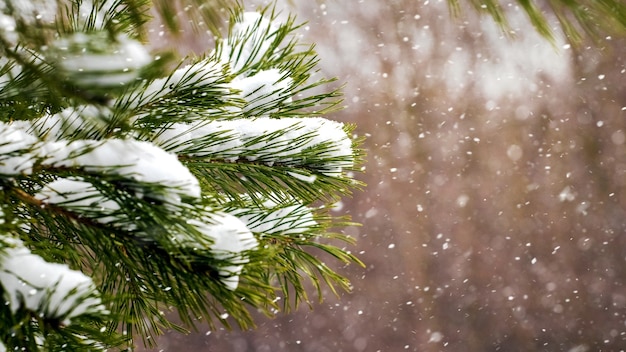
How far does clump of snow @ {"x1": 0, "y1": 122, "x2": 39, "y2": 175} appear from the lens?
25.9 inches

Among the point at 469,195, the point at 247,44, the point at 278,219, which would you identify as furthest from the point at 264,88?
the point at 469,195

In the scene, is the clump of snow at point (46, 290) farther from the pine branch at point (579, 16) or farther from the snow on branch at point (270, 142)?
the pine branch at point (579, 16)

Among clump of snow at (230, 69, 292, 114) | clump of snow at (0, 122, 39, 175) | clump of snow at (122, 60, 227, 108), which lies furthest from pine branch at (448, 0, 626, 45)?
clump of snow at (230, 69, 292, 114)

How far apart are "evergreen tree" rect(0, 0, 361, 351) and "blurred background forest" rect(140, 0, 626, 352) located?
16.3ft

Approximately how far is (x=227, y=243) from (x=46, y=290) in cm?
18

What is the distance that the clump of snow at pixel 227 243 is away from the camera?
67cm

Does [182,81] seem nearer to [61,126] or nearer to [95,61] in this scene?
[61,126]

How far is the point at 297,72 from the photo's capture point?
1.12 meters

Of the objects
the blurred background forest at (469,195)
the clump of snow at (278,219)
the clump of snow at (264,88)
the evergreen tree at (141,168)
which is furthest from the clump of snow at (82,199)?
the blurred background forest at (469,195)

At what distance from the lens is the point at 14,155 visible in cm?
66

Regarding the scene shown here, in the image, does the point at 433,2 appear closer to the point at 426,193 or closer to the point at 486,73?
the point at 486,73

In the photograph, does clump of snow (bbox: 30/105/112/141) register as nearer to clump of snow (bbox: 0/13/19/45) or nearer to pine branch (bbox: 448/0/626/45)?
clump of snow (bbox: 0/13/19/45)

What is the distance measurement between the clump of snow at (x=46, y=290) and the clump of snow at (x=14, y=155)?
0.29ft

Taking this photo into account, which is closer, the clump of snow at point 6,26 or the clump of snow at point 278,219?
the clump of snow at point 6,26
